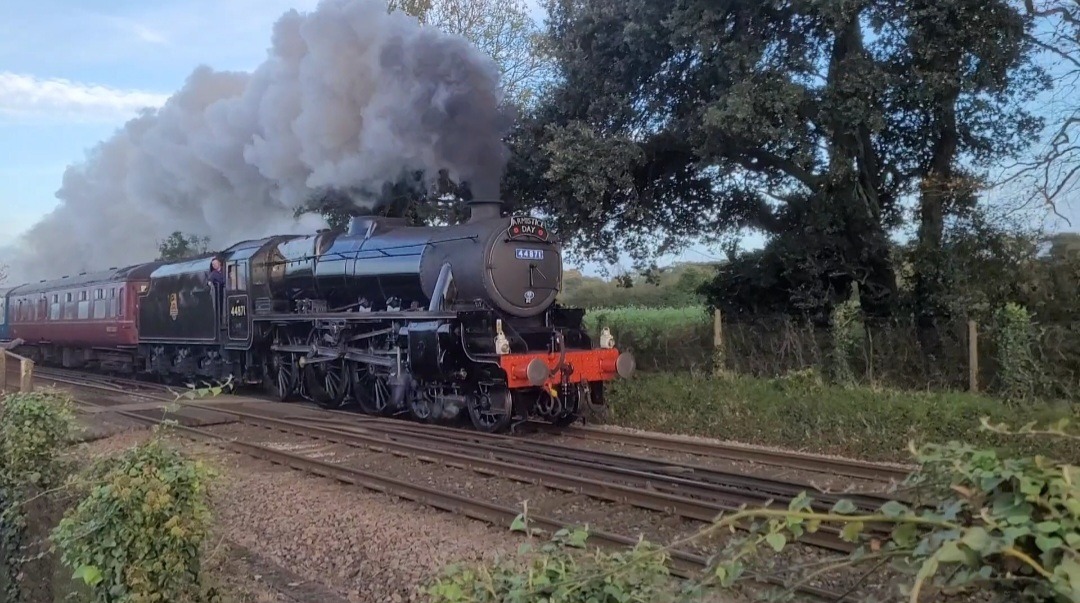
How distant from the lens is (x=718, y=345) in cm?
1495

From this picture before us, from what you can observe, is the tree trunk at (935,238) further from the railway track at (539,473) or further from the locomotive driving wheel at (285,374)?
the locomotive driving wheel at (285,374)

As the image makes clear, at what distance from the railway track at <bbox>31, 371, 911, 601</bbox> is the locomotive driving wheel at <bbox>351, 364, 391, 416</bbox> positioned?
88 cm

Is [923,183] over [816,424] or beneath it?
over

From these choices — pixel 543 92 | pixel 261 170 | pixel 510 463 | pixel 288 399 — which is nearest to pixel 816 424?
pixel 510 463

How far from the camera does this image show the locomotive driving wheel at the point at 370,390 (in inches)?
535

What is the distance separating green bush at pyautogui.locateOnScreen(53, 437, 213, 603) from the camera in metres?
4.47

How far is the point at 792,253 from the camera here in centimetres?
1482

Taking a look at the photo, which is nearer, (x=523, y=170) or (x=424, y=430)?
(x=424, y=430)

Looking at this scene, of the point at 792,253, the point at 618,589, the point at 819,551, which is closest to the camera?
the point at 618,589

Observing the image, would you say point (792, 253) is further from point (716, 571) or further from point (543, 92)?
point (716, 571)

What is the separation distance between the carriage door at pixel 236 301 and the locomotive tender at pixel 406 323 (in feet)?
0.16

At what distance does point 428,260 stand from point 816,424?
5.99 meters

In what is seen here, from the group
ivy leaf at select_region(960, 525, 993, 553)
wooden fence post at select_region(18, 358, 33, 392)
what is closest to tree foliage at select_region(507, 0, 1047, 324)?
wooden fence post at select_region(18, 358, 33, 392)

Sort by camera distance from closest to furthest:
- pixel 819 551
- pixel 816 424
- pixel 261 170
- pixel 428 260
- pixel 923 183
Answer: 1. pixel 819 551
2. pixel 816 424
3. pixel 428 260
4. pixel 923 183
5. pixel 261 170
